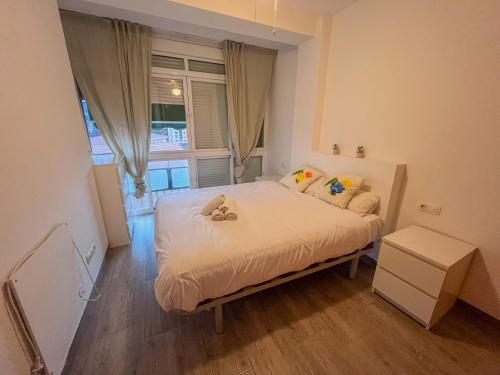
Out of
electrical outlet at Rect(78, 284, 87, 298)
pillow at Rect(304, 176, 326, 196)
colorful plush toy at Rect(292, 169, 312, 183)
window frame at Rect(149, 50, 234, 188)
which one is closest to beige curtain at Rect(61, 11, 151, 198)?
window frame at Rect(149, 50, 234, 188)

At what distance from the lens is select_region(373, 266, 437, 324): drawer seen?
1518 millimetres

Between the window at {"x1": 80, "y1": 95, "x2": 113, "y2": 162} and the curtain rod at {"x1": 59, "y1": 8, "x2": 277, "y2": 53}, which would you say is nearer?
the window at {"x1": 80, "y1": 95, "x2": 113, "y2": 162}

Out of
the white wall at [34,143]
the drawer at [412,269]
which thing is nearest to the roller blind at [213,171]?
the white wall at [34,143]

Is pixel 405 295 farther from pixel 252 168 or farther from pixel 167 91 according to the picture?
pixel 167 91

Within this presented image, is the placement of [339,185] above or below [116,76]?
below

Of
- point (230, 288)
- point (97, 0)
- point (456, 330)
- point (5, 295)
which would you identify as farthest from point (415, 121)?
point (97, 0)

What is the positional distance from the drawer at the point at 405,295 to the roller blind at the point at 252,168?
111 inches

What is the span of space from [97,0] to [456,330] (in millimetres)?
4098

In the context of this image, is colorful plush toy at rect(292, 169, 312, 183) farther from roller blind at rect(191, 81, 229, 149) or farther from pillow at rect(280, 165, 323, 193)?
roller blind at rect(191, 81, 229, 149)

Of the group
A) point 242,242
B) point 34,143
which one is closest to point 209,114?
point 34,143

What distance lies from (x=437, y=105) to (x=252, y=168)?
2.93m

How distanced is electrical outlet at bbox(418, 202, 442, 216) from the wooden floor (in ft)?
2.56

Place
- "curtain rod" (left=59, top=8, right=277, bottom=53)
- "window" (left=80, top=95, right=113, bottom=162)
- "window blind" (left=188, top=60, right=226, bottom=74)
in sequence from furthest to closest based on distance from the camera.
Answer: "window blind" (left=188, top=60, right=226, bottom=74)
"curtain rod" (left=59, top=8, right=277, bottom=53)
"window" (left=80, top=95, right=113, bottom=162)

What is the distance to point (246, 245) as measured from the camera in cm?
146
